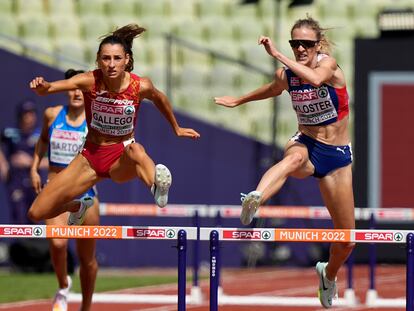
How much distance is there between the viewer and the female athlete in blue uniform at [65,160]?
1085 cm

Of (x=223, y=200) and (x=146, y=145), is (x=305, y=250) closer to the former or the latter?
(x=223, y=200)

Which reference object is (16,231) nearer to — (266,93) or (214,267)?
(214,267)

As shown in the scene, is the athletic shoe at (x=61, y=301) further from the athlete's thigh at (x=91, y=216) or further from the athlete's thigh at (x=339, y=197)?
the athlete's thigh at (x=339, y=197)

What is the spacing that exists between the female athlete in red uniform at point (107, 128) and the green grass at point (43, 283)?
372 centimetres

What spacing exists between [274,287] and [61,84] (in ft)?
21.0

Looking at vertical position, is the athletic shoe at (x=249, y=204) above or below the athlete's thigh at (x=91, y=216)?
above

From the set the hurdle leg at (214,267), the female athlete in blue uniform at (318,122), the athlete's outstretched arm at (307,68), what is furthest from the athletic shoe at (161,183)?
the athlete's outstretched arm at (307,68)

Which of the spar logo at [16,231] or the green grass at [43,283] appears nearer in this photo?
the spar logo at [16,231]

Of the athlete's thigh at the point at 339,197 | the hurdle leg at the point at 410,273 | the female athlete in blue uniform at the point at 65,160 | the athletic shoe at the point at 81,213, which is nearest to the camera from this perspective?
the hurdle leg at the point at 410,273

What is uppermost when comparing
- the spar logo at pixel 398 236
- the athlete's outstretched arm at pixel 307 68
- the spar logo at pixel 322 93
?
the athlete's outstretched arm at pixel 307 68

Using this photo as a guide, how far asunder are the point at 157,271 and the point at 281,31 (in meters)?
4.97

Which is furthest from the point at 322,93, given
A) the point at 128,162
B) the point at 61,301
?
the point at 61,301

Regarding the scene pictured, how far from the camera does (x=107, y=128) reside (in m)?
9.86

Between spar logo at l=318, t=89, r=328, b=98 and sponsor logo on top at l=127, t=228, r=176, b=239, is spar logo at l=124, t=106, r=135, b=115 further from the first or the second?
spar logo at l=318, t=89, r=328, b=98
